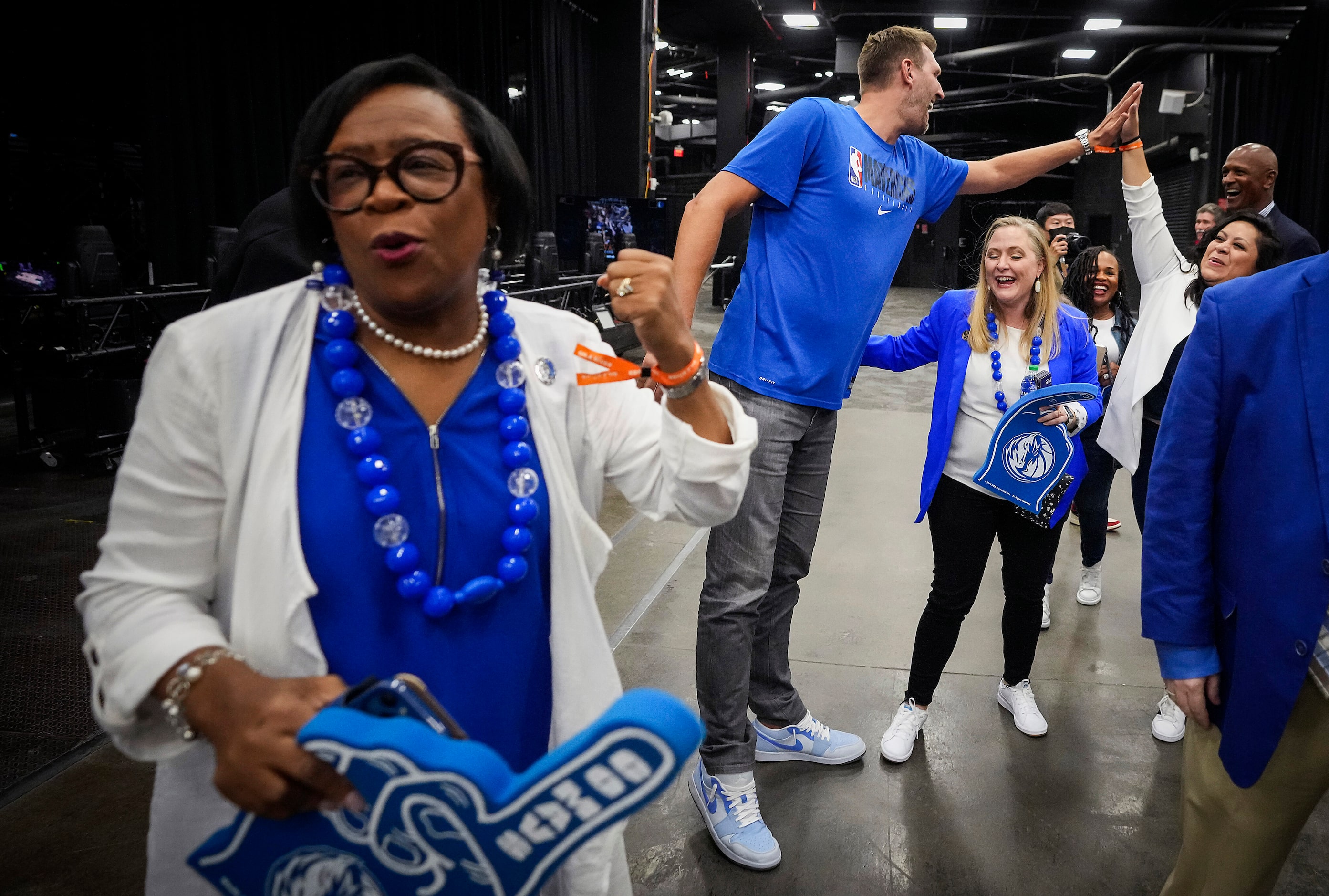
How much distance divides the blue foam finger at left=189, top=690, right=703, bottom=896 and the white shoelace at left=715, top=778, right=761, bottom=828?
138 centimetres

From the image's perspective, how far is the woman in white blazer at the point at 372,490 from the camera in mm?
844

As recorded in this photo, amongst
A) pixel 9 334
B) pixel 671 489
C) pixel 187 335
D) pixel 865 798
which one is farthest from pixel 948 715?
pixel 9 334

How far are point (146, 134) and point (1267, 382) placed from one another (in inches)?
347

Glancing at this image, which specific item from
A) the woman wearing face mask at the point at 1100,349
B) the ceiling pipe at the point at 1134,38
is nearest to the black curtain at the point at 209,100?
the ceiling pipe at the point at 1134,38

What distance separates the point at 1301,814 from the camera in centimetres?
128

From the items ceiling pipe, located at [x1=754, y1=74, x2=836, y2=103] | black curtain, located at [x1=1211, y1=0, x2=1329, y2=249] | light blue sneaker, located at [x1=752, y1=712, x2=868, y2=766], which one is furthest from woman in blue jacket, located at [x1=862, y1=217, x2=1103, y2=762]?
ceiling pipe, located at [x1=754, y1=74, x2=836, y2=103]

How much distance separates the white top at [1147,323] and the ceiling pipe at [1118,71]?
9.41 meters

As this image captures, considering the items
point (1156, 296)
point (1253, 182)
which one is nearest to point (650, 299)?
point (1156, 296)

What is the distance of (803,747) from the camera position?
95.2 inches

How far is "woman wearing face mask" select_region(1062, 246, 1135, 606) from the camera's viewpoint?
3.39 m

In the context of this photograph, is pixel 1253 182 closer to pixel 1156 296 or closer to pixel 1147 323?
pixel 1156 296

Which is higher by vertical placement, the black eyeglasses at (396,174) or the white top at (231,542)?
the black eyeglasses at (396,174)

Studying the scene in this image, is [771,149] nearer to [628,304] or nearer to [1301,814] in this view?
[628,304]

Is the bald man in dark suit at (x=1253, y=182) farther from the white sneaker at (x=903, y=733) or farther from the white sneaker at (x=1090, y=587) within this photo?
the white sneaker at (x=903, y=733)
